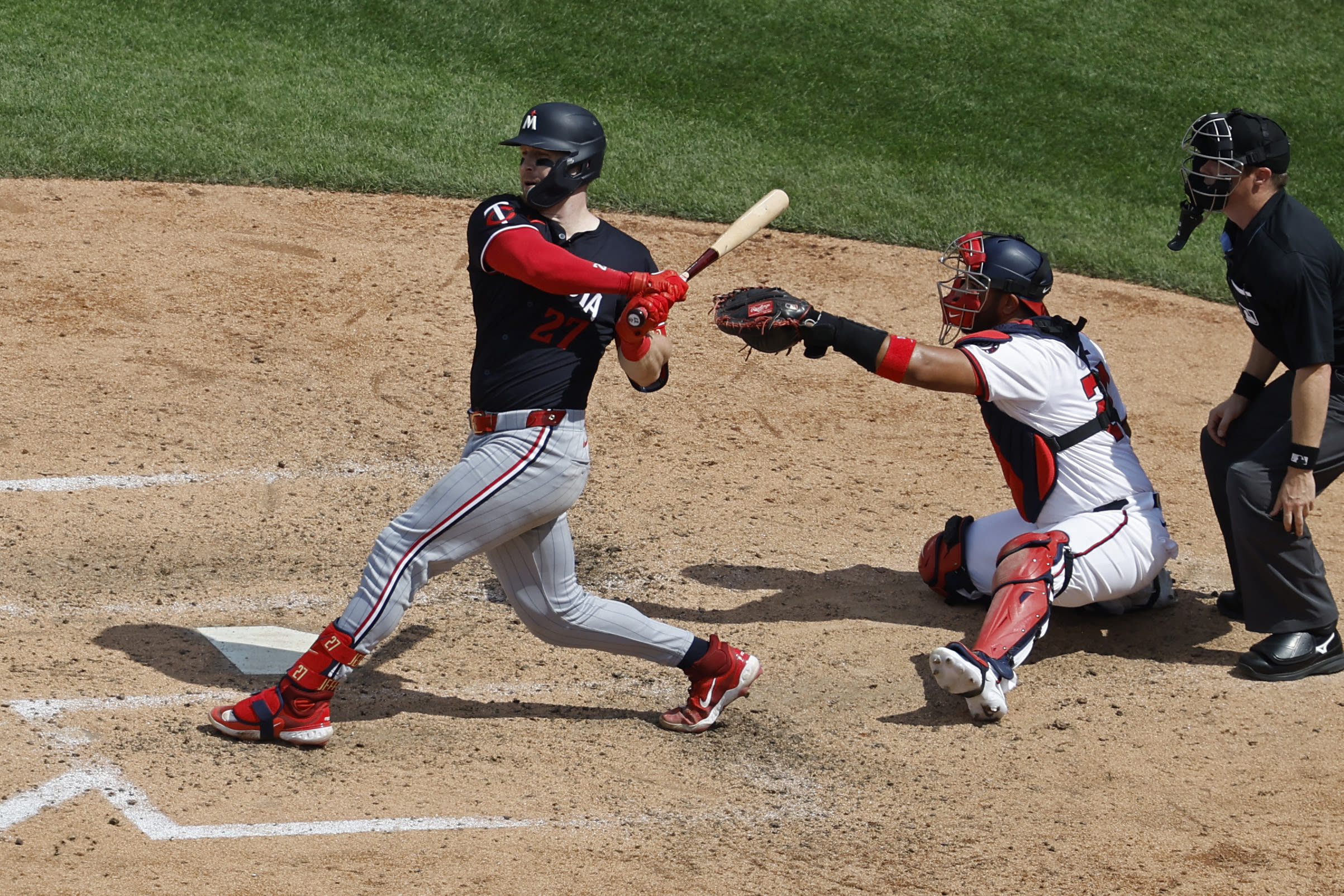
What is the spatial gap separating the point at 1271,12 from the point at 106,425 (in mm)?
Answer: 10543

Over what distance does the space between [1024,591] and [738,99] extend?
6748 millimetres

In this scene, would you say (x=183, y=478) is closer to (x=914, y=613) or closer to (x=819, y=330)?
(x=819, y=330)

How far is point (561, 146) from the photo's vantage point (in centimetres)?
400

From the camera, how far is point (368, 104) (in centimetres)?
984

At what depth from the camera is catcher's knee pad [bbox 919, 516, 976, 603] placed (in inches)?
208

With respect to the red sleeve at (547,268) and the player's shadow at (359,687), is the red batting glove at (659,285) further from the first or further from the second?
→ the player's shadow at (359,687)

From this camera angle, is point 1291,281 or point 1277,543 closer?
point 1291,281

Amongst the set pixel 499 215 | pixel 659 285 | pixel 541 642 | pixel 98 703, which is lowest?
pixel 541 642

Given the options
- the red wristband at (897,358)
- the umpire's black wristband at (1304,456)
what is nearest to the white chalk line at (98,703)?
the red wristband at (897,358)

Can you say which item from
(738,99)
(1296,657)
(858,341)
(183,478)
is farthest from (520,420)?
(738,99)

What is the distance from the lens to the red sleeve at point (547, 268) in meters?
3.83

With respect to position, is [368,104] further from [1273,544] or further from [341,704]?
[1273,544]

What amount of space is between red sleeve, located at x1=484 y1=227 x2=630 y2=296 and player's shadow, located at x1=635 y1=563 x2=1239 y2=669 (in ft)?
5.55

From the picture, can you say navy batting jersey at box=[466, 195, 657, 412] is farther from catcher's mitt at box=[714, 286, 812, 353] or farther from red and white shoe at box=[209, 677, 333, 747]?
red and white shoe at box=[209, 677, 333, 747]
